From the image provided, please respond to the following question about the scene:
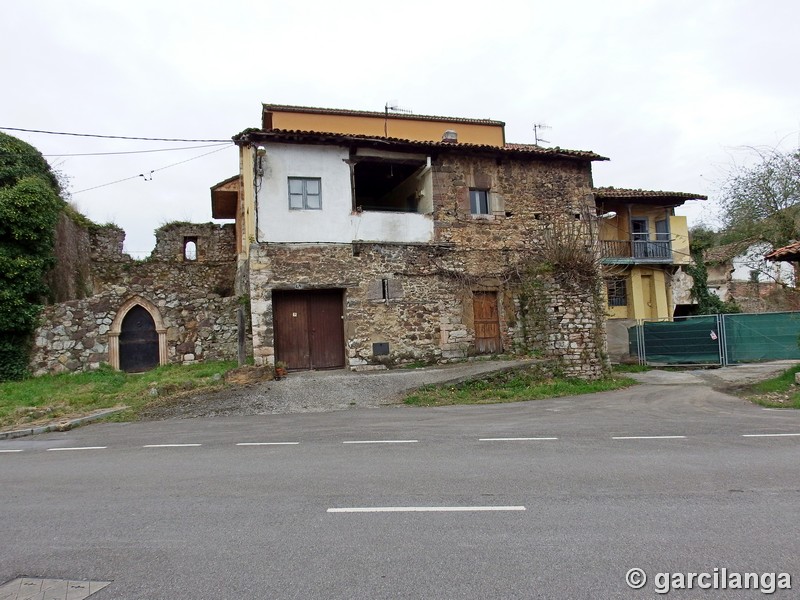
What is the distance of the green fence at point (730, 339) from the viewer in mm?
18828

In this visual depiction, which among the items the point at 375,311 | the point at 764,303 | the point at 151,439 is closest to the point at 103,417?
the point at 151,439

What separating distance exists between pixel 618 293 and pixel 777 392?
15.1 meters

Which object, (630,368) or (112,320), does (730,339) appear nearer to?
(630,368)

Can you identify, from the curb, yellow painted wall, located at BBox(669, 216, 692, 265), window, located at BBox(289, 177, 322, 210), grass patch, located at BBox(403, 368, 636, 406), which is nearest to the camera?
the curb

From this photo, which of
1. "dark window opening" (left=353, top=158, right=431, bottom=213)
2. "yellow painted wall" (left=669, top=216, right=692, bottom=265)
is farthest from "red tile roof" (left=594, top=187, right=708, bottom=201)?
"dark window opening" (left=353, top=158, right=431, bottom=213)

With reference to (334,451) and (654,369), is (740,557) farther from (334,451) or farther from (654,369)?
(654,369)

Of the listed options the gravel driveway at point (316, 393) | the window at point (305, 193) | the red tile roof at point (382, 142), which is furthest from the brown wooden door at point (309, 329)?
the red tile roof at point (382, 142)

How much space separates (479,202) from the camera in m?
18.0

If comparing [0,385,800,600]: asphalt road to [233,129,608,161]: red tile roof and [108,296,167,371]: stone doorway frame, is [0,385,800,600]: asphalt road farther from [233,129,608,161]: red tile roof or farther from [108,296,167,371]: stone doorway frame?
[233,129,608,161]: red tile roof

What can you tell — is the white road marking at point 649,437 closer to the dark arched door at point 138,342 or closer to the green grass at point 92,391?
the green grass at point 92,391

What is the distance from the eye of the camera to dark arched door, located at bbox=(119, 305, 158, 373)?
688 inches

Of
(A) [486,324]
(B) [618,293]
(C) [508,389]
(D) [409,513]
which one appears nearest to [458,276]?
(A) [486,324]

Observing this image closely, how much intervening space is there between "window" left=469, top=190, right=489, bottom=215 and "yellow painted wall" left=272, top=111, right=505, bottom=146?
3790mm

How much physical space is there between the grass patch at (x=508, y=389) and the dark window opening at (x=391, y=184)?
6.29m
